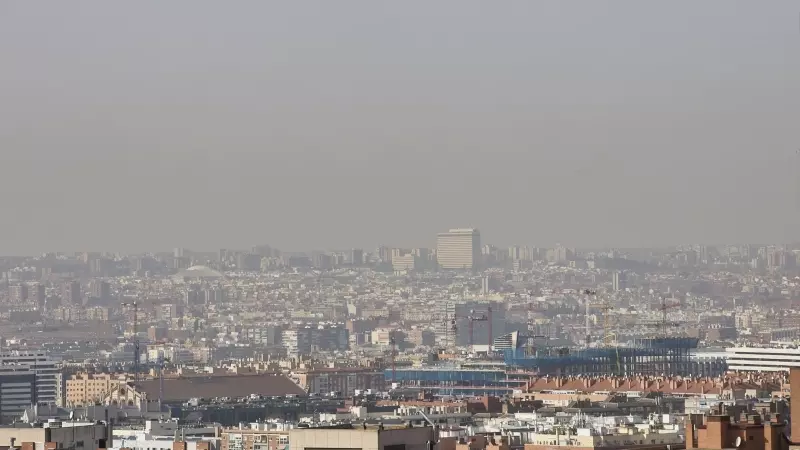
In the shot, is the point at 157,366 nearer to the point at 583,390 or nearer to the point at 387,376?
the point at 387,376

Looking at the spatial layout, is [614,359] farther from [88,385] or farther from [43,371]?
[43,371]

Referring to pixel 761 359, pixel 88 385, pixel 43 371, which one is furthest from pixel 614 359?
pixel 43 371

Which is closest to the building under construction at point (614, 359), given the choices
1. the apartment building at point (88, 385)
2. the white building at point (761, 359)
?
the white building at point (761, 359)

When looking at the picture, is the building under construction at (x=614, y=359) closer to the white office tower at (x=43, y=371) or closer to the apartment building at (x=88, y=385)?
the apartment building at (x=88, y=385)

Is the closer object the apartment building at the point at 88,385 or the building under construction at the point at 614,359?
the apartment building at the point at 88,385

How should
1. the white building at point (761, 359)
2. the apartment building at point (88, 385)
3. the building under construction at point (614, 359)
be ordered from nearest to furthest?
the white building at point (761, 359), the apartment building at point (88, 385), the building under construction at point (614, 359)

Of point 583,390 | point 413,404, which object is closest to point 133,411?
point 413,404

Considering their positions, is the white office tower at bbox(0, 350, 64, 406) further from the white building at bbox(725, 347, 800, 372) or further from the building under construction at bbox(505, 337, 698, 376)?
the white building at bbox(725, 347, 800, 372)
